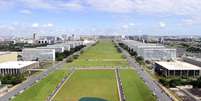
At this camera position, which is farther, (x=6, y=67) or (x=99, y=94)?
Result: (x=6, y=67)

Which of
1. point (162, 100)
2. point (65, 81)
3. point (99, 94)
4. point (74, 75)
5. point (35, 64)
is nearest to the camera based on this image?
point (162, 100)

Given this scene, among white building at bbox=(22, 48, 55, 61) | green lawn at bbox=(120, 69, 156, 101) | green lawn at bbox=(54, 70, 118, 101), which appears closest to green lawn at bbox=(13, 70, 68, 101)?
green lawn at bbox=(54, 70, 118, 101)

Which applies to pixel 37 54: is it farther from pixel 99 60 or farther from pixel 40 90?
pixel 40 90

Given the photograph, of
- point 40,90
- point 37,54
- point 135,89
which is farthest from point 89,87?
point 37,54

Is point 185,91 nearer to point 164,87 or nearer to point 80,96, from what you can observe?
point 164,87

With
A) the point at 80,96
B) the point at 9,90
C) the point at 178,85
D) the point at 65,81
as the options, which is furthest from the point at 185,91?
the point at 9,90
